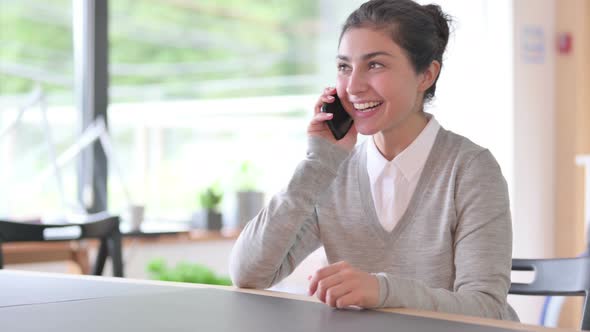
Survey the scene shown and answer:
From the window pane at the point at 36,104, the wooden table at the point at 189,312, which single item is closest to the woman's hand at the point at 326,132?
the wooden table at the point at 189,312

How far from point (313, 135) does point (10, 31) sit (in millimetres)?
2870

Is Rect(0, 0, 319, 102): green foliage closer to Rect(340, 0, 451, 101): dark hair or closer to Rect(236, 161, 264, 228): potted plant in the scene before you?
Rect(236, 161, 264, 228): potted plant

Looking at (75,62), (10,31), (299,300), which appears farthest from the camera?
(10,31)

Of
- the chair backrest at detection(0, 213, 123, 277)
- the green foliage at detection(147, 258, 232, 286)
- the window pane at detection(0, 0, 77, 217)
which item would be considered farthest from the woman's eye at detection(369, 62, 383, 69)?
the window pane at detection(0, 0, 77, 217)

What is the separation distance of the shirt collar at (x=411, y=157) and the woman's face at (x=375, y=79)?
6 centimetres

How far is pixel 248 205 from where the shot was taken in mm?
4078

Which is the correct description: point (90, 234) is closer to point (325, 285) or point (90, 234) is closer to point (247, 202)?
point (325, 285)

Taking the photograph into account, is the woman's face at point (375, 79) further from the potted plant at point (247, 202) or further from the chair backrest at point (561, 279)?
the potted plant at point (247, 202)

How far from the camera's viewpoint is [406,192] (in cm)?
158

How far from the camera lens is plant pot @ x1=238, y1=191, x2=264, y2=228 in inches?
160

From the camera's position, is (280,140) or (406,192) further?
(280,140)

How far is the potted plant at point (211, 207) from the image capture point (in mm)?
3924

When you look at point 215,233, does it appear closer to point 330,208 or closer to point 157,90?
point 157,90

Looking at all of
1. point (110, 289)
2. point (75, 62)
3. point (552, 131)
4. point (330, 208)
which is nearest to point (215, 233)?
point (75, 62)
